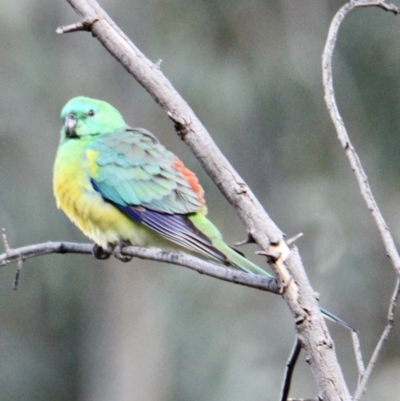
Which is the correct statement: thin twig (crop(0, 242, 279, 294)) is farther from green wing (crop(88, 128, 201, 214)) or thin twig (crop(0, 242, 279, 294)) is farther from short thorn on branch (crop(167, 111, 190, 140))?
green wing (crop(88, 128, 201, 214))

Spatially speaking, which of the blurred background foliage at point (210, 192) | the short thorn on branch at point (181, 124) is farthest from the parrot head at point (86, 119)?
the blurred background foliage at point (210, 192)

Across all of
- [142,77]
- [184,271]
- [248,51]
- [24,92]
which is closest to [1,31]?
[24,92]

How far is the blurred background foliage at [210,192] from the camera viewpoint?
8633mm

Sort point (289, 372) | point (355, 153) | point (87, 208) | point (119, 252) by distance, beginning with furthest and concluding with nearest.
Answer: point (87, 208), point (119, 252), point (355, 153), point (289, 372)

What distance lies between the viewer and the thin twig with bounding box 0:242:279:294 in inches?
86.6

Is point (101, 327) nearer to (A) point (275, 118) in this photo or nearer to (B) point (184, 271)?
(B) point (184, 271)

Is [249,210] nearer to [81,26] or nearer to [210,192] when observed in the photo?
[81,26]

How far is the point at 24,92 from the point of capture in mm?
9539

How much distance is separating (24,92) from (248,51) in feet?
9.18

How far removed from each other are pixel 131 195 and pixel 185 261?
4.74 ft

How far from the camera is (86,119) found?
4203 millimetres

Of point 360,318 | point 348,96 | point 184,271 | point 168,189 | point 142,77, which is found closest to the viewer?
point 142,77

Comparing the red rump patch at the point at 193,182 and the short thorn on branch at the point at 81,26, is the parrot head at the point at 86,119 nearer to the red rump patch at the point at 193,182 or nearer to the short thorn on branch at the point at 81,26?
the red rump patch at the point at 193,182

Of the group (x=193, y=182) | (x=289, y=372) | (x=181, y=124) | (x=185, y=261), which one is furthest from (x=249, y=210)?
(x=193, y=182)
